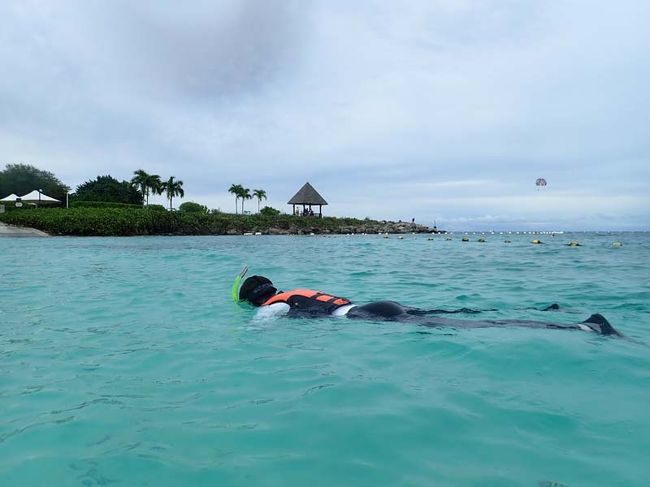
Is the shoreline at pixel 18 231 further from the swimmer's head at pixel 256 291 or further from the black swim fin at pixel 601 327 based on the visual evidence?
the black swim fin at pixel 601 327

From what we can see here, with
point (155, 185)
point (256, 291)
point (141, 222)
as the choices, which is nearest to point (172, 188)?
point (155, 185)

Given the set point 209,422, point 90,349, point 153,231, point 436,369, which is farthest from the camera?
point 153,231

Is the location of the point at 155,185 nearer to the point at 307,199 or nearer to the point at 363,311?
the point at 307,199

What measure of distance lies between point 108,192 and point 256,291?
7189 cm

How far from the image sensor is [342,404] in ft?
10.4

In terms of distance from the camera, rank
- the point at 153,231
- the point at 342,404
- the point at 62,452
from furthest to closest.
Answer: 1. the point at 153,231
2. the point at 342,404
3. the point at 62,452

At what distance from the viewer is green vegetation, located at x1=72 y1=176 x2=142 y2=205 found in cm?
6931

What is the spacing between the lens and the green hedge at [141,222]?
139 feet

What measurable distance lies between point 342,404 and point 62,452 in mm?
1741

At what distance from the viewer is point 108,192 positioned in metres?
70.0

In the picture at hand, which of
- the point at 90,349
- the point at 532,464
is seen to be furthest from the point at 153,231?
the point at 532,464

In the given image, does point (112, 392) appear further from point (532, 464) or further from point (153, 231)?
point (153, 231)

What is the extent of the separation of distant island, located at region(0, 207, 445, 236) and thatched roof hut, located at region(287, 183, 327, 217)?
2286 mm

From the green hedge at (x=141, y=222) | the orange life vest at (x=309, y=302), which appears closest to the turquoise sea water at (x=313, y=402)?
the orange life vest at (x=309, y=302)
